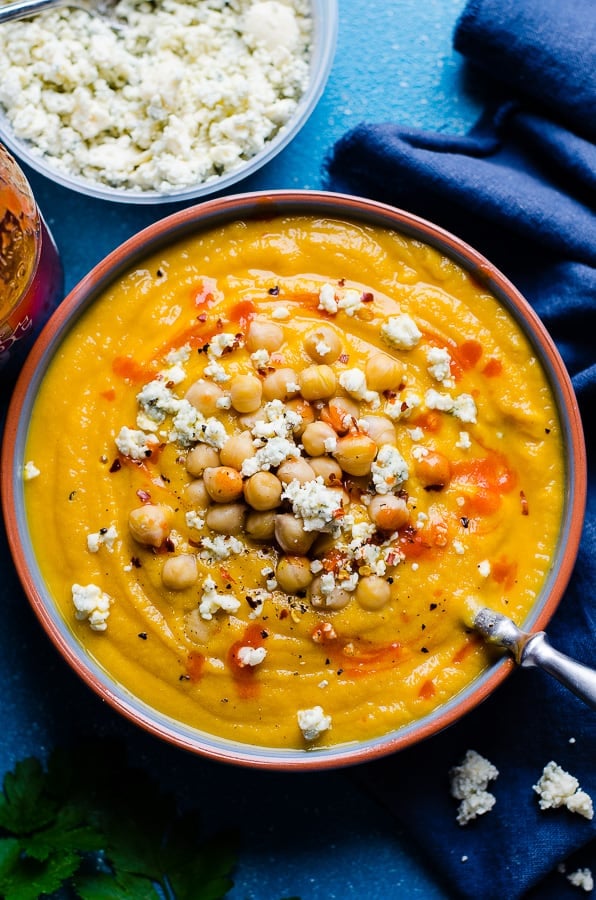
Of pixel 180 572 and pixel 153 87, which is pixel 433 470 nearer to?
pixel 180 572

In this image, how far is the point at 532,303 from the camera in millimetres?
2754

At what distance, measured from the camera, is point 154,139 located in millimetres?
2707

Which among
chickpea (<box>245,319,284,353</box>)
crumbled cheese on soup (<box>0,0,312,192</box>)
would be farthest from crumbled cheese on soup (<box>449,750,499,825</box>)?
crumbled cheese on soup (<box>0,0,312,192</box>)

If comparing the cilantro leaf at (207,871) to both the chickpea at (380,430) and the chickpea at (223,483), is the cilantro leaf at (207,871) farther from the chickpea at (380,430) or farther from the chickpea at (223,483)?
the chickpea at (380,430)

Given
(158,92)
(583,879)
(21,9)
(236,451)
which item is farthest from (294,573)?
(21,9)

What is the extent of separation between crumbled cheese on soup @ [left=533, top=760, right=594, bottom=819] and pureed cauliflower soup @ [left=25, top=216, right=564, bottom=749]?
1.52ft

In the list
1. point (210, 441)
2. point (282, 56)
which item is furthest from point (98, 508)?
point (282, 56)

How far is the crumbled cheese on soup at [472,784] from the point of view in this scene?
107 inches

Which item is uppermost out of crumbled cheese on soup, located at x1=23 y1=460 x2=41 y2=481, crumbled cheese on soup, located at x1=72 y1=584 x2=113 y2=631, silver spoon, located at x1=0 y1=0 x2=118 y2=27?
silver spoon, located at x1=0 y1=0 x2=118 y2=27

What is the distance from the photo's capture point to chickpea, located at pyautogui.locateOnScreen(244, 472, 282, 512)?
2.37 metres

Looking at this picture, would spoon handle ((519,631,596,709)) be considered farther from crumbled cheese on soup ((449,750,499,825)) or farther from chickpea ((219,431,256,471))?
chickpea ((219,431,256,471))

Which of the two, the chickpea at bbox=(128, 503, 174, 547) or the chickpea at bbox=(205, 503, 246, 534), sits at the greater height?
the chickpea at bbox=(205, 503, 246, 534)

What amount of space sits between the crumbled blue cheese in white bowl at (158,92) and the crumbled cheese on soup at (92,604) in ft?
3.42

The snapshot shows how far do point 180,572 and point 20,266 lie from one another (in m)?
0.82
